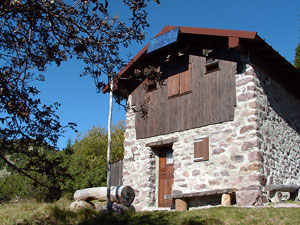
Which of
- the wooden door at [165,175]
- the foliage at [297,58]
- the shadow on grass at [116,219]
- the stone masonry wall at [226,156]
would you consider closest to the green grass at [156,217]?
the shadow on grass at [116,219]

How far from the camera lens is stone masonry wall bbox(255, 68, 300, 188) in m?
10.3

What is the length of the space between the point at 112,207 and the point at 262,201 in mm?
4048

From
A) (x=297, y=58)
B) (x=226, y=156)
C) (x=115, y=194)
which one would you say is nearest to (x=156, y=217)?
(x=115, y=194)

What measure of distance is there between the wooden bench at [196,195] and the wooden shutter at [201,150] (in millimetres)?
1038

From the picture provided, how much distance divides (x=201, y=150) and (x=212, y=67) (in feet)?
8.62

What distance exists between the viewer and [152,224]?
27.0 ft

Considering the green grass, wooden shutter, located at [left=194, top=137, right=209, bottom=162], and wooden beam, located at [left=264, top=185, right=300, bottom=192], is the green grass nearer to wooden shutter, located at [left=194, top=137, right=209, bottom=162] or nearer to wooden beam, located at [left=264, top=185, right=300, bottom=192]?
wooden beam, located at [left=264, top=185, right=300, bottom=192]

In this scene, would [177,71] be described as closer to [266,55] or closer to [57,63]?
[266,55]

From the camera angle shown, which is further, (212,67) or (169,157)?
(169,157)

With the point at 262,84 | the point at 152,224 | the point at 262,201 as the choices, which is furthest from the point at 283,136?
the point at 152,224

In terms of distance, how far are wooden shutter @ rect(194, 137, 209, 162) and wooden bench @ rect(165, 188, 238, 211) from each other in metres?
1.04

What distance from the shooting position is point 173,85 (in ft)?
40.2

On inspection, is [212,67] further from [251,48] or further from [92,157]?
[92,157]

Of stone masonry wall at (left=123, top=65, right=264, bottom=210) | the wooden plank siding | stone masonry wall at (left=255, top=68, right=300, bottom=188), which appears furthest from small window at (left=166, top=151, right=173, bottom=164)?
stone masonry wall at (left=255, top=68, right=300, bottom=188)
